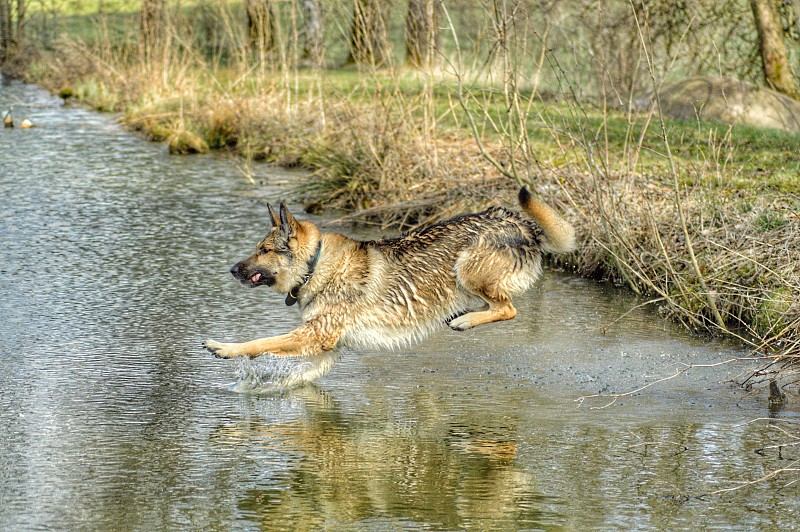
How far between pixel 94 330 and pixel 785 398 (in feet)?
16.8

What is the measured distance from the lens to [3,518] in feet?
17.8

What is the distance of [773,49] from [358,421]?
16.1m

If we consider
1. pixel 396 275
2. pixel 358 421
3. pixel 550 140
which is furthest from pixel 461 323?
pixel 550 140

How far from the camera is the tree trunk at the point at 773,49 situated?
67.1 ft

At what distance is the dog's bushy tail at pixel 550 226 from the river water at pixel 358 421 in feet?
2.62

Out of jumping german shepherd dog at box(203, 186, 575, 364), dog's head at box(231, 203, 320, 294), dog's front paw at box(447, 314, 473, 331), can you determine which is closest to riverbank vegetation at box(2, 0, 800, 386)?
jumping german shepherd dog at box(203, 186, 575, 364)

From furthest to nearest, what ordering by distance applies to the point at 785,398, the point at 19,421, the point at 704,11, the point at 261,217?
the point at 704,11 → the point at 261,217 → the point at 785,398 → the point at 19,421

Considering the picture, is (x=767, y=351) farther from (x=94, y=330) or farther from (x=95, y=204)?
(x=95, y=204)

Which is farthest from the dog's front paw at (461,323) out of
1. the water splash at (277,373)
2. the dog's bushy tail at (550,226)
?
the water splash at (277,373)

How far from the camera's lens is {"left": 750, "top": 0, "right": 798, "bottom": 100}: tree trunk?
20438 millimetres

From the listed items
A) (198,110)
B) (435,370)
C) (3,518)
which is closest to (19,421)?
(3,518)

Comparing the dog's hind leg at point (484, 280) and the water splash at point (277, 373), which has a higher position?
the dog's hind leg at point (484, 280)

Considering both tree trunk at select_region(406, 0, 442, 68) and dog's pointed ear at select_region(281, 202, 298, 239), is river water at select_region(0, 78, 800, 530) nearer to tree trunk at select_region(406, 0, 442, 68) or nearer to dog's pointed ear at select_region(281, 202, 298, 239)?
dog's pointed ear at select_region(281, 202, 298, 239)

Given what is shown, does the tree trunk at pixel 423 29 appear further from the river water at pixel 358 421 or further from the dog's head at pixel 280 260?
the dog's head at pixel 280 260
